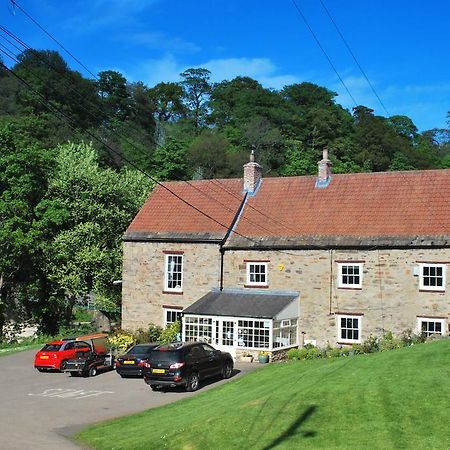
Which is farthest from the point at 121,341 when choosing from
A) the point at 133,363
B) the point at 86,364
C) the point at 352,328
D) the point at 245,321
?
the point at 352,328

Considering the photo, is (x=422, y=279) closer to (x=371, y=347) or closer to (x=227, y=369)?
(x=371, y=347)

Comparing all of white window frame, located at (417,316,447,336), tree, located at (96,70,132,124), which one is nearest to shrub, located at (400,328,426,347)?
white window frame, located at (417,316,447,336)

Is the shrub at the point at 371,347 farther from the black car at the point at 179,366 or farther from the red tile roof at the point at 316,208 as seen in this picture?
the black car at the point at 179,366

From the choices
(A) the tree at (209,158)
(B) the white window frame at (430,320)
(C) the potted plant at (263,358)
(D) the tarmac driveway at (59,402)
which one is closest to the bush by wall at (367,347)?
(B) the white window frame at (430,320)

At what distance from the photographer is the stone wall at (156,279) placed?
35.5 metres

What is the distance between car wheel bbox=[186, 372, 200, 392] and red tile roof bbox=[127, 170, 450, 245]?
12314 mm

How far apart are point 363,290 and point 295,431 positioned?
18.2 meters

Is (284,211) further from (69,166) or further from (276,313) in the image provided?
(69,166)

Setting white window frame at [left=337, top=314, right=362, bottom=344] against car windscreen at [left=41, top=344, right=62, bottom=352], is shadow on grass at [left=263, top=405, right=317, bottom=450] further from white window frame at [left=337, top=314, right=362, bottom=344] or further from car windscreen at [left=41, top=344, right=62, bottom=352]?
car windscreen at [left=41, top=344, right=62, bottom=352]

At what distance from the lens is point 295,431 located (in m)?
14.2

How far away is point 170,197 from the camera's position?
40094 millimetres

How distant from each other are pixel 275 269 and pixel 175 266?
Result: 6312mm

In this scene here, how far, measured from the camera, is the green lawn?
13.4 meters

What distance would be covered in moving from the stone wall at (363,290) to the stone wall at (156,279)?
3188 millimetres
